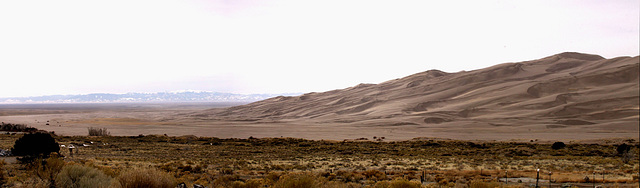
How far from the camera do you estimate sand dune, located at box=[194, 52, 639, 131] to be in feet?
216

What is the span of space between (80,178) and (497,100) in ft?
267

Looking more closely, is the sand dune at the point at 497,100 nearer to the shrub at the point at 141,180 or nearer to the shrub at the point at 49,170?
the shrub at the point at 49,170

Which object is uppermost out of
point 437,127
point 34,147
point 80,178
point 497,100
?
point 497,100

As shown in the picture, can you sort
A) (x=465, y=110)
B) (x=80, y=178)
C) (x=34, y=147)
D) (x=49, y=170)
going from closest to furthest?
(x=80, y=178), (x=49, y=170), (x=34, y=147), (x=465, y=110)

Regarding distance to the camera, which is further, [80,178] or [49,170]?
[49,170]

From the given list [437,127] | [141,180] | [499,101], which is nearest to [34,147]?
[141,180]

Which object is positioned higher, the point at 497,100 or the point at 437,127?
the point at 497,100

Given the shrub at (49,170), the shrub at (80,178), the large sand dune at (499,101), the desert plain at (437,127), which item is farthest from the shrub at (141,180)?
the large sand dune at (499,101)

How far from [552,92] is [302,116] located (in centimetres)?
A: 5206

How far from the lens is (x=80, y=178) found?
29.0 feet

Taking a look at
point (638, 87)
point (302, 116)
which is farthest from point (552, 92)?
point (302, 116)

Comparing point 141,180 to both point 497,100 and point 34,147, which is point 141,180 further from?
point 497,100

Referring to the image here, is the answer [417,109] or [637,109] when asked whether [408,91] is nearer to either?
[417,109]

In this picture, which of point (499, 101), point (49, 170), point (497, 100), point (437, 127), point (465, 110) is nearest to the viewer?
point (49, 170)
